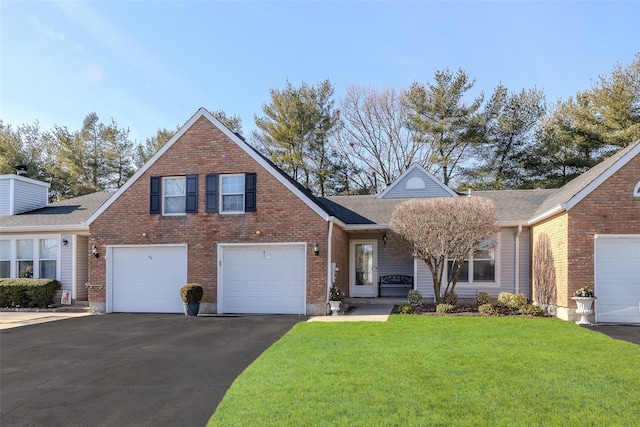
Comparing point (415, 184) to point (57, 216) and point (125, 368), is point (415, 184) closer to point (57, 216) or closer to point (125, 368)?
point (125, 368)

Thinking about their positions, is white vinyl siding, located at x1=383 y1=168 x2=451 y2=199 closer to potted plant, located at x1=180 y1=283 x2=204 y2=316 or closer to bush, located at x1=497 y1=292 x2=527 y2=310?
bush, located at x1=497 y1=292 x2=527 y2=310

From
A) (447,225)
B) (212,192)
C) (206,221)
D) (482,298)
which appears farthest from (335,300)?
(212,192)

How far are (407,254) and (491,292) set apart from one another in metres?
3.41

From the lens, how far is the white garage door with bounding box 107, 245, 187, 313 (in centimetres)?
1578

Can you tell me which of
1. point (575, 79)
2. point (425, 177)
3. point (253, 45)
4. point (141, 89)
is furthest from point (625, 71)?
point (141, 89)

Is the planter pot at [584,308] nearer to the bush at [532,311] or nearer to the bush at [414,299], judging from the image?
the bush at [532,311]

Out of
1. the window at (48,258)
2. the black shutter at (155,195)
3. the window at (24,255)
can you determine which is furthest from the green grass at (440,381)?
the window at (24,255)

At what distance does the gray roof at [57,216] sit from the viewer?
18.0m

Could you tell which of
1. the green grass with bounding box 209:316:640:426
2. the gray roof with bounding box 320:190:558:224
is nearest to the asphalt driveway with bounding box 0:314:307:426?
the green grass with bounding box 209:316:640:426

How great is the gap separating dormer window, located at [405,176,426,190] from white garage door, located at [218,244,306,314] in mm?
6741

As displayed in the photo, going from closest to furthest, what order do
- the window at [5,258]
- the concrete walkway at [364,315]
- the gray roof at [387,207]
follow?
1. the concrete walkway at [364,315]
2. the gray roof at [387,207]
3. the window at [5,258]

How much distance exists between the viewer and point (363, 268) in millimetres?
18703

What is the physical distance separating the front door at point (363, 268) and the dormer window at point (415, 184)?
9.52 feet

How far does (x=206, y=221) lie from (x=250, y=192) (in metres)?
1.75
